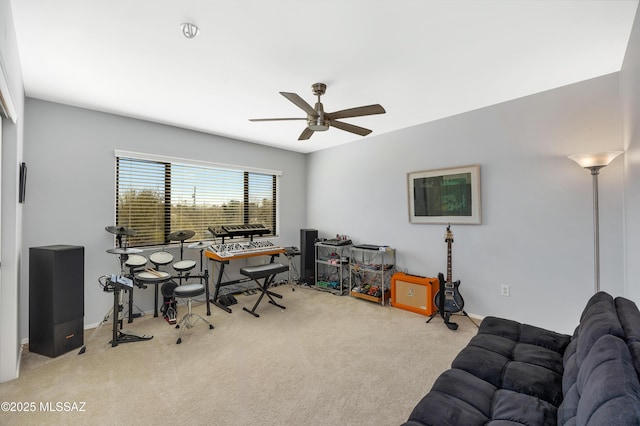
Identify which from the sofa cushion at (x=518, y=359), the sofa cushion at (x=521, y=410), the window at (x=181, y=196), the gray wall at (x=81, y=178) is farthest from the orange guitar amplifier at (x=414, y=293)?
the gray wall at (x=81, y=178)

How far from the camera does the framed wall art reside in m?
3.25

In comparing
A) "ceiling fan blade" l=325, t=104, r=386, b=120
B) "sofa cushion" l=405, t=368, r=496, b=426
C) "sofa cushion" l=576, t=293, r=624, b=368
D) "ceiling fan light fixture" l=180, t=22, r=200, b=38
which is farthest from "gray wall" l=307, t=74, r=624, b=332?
"ceiling fan light fixture" l=180, t=22, r=200, b=38

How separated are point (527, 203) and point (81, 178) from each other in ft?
16.0

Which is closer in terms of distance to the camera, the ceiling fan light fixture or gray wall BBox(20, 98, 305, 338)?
the ceiling fan light fixture

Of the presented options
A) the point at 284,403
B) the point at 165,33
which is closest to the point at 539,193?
the point at 284,403

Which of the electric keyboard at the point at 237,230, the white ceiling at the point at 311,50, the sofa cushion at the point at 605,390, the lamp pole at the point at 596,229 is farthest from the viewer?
the electric keyboard at the point at 237,230

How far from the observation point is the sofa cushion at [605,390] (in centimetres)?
73

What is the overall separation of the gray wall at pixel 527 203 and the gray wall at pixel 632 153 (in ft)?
0.76

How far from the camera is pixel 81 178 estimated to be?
3.07 metres

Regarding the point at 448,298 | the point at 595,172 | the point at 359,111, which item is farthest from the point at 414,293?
the point at 359,111

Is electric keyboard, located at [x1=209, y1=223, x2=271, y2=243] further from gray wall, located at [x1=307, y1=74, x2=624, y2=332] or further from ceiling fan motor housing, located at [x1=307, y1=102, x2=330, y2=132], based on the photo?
ceiling fan motor housing, located at [x1=307, y1=102, x2=330, y2=132]

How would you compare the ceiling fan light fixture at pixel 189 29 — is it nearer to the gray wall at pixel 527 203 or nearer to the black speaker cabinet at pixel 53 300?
the black speaker cabinet at pixel 53 300

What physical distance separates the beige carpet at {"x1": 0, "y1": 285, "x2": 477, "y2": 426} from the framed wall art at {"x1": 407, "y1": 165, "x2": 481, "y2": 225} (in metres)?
1.25

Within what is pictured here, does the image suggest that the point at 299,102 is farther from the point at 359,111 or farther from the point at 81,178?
the point at 81,178
